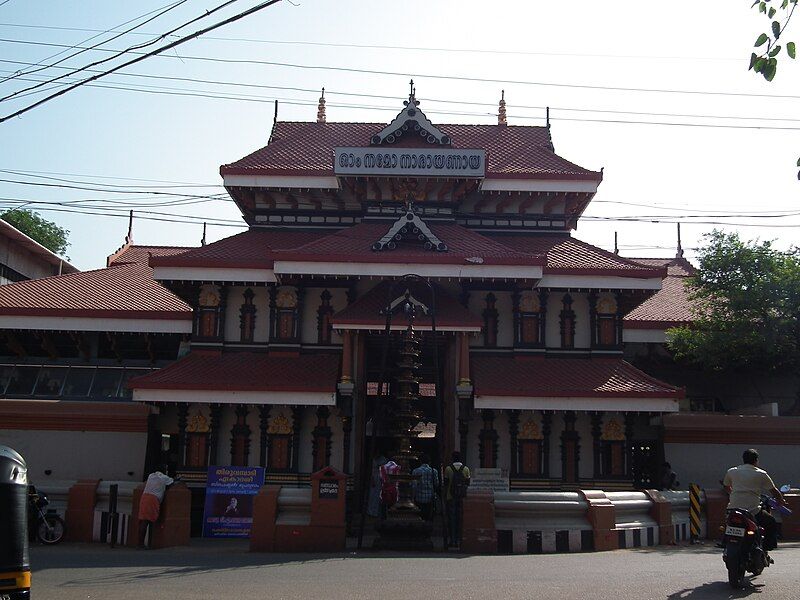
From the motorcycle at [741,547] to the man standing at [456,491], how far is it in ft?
22.1

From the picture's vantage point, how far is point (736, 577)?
11070 mm

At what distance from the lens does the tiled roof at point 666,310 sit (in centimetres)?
2822

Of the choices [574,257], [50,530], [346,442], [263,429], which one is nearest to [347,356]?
[346,442]

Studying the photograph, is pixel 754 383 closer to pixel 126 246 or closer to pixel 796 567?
pixel 796 567

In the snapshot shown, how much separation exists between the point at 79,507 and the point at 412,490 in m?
6.58

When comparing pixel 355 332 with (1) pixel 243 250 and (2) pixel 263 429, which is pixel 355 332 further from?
(1) pixel 243 250

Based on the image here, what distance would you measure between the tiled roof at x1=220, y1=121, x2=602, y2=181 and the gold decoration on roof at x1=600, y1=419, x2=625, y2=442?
6667 mm

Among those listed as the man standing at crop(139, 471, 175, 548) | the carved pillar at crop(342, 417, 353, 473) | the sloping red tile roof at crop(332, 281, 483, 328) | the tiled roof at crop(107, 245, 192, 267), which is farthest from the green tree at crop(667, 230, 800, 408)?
the tiled roof at crop(107, 245, 192, 267)

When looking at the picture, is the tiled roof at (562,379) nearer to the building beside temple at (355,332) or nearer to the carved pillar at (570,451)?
the building beside temple at (355,332)

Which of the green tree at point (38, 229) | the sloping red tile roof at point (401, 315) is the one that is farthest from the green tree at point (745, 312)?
the green tree at point (38, 229)

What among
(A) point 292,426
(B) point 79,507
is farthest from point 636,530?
(B) point 79,507

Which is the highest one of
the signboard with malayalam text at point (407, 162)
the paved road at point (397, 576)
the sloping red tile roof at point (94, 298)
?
the signboard with malayalam text at point (407, 162)

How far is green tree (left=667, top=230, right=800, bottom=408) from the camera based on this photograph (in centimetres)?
2497

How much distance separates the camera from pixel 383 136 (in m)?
24.5
